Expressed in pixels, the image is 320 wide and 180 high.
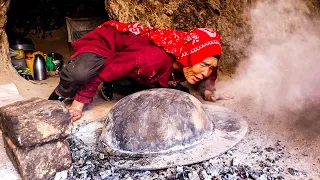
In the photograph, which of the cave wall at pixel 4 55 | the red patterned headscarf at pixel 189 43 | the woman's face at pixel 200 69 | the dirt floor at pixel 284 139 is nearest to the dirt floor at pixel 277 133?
the dirt floor at pixel 284 139

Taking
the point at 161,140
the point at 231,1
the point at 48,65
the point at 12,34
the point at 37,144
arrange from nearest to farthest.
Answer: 1. the point at 37,144
2. the point at 161,140
3. the point at 231,1
4. the point at 48,65
5. the point at 12,34

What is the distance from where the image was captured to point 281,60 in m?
2.84

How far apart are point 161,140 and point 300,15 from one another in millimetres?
1777

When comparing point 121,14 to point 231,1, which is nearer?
point 231,1

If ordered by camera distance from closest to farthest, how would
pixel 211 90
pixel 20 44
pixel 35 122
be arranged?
pixel 35 122, pixel 211 90, pixel 20 44

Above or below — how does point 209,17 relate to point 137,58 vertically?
above

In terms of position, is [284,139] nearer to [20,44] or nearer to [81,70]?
[81,70]

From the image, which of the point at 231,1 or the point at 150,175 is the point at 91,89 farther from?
the point at 231,1

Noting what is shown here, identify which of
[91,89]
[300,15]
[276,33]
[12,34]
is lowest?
[12,34]

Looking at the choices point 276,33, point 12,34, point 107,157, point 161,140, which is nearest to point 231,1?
point 276,33

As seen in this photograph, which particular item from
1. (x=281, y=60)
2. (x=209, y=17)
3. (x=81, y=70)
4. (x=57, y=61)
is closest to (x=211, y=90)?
(x=281, y=60)

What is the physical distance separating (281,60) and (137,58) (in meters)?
1.37

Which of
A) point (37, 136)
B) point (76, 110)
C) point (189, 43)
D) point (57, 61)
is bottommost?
point (57, 61)

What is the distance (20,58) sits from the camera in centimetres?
462
